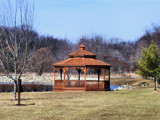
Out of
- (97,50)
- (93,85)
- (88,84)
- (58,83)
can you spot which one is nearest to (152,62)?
(93,85)

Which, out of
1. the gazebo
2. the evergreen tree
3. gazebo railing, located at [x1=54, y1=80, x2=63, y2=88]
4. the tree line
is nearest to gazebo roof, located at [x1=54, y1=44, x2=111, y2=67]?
the gazebo

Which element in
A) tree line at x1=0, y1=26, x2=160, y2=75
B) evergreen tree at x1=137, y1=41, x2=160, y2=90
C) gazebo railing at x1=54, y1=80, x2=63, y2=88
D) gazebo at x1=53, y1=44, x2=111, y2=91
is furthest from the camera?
tree line at x1=0, y1=26, x2=160, y2=75

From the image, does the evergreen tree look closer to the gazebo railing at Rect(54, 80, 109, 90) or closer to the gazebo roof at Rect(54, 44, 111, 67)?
the gazebo roof at Rect(54, 44, 111, 67)

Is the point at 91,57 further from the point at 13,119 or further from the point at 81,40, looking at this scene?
the point at 81,40

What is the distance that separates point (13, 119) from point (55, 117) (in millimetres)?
1690

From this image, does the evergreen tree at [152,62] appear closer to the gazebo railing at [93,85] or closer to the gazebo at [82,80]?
the gazebo at [82,80]

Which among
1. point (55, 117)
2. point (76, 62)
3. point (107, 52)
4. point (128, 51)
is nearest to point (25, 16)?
point (55, 117)

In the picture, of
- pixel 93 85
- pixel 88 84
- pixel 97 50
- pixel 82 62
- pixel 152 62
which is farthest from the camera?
pixel 97 50

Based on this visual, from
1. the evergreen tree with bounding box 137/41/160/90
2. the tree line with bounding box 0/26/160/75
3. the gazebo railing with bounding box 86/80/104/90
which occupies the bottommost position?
the gazebo railing with bounding box 86/80/104/90

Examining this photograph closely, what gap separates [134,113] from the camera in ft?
45.7

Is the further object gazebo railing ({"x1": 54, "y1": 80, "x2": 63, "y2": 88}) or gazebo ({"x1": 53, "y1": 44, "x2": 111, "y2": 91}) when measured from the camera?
gazebo railing ({"x1": 54, "y1": 80, "x2": 63, "y2": 88})

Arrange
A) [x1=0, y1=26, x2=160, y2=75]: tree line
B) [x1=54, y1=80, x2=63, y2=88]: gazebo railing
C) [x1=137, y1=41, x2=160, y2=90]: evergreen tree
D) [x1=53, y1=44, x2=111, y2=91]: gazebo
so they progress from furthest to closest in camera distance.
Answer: [x1=0, y1=26, x2=160, y2=75]: tree line
[x1=54, y1=80, x2=63, y2=88]: gazebo railing
[x1=53, y1=44, x2=111, y2=91]: gazebo
[x1=137, y1=41, x2=160, y2=90]: evergreen tree

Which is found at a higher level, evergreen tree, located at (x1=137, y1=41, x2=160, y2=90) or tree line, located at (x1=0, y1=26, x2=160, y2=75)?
tree line, located at (x1=0, y1=26, x2=160, y2=75)

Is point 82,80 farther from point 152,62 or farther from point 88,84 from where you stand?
point 152,62
